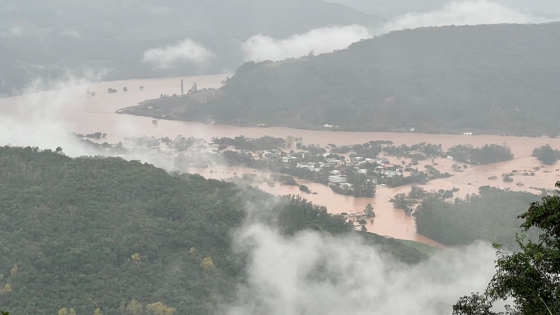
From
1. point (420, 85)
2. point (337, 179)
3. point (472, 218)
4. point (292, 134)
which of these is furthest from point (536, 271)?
point (420, 85)

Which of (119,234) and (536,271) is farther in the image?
(119,234)

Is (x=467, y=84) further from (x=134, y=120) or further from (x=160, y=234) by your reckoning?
(x=160, y=234)

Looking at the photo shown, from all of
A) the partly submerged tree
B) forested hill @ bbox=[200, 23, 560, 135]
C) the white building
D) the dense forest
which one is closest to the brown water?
the dense forest

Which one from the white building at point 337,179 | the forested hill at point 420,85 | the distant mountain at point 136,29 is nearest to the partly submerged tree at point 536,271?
the white building at point 337,179

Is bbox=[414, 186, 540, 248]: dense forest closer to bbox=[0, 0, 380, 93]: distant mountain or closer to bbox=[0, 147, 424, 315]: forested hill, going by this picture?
bbox=[0, 147, 424, 315]: forested hill

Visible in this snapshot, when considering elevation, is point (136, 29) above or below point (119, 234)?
above

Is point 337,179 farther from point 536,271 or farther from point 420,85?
point 536,271

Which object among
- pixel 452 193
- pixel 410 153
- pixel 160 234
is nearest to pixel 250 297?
pixel 160 234
